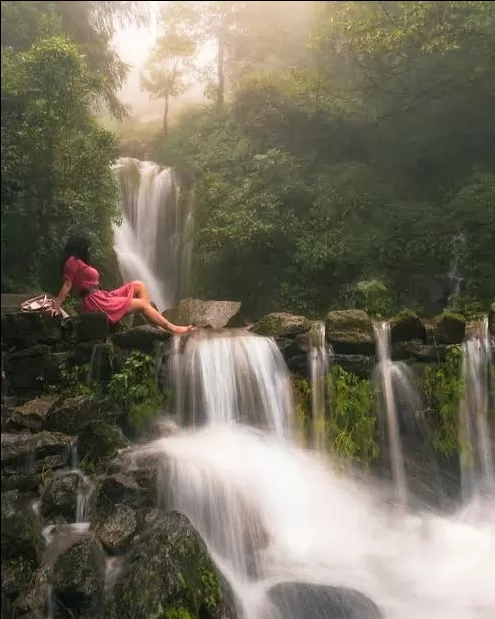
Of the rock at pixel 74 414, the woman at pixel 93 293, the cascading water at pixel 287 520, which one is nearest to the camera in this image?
the cascading water at pixel 287 520

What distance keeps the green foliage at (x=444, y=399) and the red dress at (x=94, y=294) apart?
13.7 feet

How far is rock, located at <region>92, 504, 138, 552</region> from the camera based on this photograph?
173 inches

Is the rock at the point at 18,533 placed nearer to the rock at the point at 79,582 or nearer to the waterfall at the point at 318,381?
the rock at the point at 79,582

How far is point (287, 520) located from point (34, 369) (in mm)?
3157

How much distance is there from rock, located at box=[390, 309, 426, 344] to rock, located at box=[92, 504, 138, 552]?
4183 millimetres

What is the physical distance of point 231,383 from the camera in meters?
6.54

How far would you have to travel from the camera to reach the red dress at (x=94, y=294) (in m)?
6.14

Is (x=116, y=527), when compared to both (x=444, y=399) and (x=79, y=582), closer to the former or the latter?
(x=79, y=582)

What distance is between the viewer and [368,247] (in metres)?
9.73

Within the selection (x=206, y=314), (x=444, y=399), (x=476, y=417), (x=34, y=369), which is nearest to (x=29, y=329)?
(x=34, y=369)

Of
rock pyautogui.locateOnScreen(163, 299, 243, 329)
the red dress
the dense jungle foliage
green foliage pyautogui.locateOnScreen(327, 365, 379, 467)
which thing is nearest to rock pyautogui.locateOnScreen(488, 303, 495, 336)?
the dense jungle foliage

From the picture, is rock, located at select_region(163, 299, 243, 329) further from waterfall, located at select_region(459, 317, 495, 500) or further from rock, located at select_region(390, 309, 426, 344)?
waterfall, located at select_region(459, 317, 495, 500)

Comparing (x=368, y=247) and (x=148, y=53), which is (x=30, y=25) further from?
(x=368, y=247)

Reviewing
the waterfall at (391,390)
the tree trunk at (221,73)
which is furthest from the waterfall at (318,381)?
the tree trunk at (221,73)
